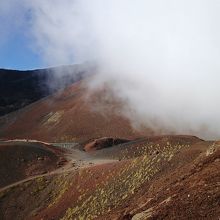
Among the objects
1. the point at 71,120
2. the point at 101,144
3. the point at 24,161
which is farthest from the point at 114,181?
the point at 71,120

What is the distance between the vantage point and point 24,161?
5719 centimetres

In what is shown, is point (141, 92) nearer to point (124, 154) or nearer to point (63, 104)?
point (63, 104)

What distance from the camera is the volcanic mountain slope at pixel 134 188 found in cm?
1975

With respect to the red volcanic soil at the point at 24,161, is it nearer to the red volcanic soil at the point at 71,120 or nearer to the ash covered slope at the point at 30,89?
the red volcanic soil at the point at 71,120

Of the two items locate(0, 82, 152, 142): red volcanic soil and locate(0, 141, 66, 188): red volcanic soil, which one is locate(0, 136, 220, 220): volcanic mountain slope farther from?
locate(0, 82, 152, 142): red volcanic soil

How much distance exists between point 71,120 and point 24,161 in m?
49.1

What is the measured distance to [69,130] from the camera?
10069cm

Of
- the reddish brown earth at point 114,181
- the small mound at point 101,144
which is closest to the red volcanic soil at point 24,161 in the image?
the reddish brown earth at point 114,181

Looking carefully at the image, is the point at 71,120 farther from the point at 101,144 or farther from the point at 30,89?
the point at 30,89

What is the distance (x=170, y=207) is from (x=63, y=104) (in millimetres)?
102435

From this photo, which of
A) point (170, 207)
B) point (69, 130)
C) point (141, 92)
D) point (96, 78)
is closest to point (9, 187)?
point (170, 207)

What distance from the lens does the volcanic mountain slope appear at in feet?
64.8

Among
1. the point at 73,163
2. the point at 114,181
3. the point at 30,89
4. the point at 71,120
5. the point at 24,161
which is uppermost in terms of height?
the point at 30,89

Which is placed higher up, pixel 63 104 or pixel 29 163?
pixel 63 104
